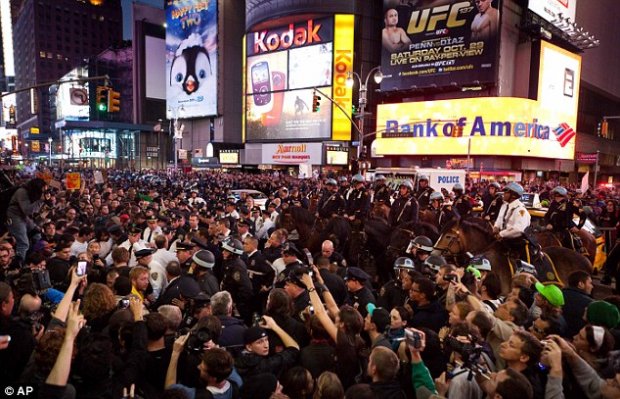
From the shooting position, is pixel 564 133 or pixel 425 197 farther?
pixel 564 133

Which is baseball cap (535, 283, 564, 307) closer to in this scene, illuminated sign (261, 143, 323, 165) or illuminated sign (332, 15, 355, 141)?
illuminated sign (261, 143, 323, 165)

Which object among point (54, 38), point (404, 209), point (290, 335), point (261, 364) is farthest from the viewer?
point (54, 38)

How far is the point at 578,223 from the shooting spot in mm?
11602

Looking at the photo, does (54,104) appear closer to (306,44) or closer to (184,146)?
(184,146)

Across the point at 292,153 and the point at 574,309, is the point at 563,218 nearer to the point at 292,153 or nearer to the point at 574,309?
the point at 574,309

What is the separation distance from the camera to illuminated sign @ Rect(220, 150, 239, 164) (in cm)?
6452

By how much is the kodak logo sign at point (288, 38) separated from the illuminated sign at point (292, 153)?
A: 13.3 meters

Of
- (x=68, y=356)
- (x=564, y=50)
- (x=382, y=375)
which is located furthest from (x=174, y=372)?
(x=564, y=50)

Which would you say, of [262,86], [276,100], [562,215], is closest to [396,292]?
[562,215]

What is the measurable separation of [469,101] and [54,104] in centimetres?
11087

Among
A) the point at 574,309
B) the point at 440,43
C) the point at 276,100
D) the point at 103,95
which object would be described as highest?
the point at 440,43

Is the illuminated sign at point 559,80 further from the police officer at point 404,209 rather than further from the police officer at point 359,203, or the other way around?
the police officer at point 404,209

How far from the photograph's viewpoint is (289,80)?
56844 millimetres

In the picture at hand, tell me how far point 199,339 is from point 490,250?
5741mm
